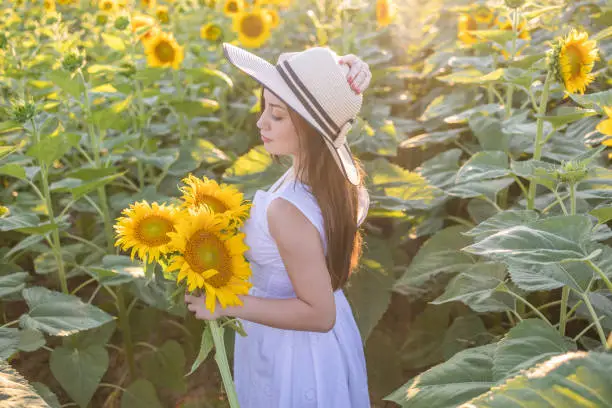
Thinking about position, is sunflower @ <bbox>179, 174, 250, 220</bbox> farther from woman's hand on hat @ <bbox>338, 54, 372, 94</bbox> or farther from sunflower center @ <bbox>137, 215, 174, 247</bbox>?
woman's hand on hat @ <bbox>338, 54, 372, 94</bbox>

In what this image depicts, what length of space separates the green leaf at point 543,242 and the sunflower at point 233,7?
2.96 meters

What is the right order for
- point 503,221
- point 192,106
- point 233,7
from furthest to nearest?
point 233,7
point 192,106
point 503,221

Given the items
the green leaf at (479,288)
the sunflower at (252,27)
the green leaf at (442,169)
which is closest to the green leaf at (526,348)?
the green leaf at (479,288)

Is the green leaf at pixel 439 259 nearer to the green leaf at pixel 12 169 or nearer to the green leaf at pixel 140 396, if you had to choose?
the green leaf at pixel 140 396

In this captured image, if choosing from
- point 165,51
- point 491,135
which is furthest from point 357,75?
point 165,51

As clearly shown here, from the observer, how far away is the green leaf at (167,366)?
6.66 ft

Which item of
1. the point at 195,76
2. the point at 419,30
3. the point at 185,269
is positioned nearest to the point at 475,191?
the point at 185,269

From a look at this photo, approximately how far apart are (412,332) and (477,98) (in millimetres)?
1035

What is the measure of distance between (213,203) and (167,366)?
102 cm

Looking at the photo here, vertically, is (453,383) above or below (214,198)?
below

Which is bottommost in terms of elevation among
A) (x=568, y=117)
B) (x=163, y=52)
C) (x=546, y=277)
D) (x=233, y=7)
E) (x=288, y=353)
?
(x=288, y=353)

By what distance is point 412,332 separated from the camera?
7.00 ft

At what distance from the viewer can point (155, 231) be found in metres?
1.11

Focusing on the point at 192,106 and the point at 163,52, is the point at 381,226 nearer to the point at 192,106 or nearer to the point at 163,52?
the point at 192,106
